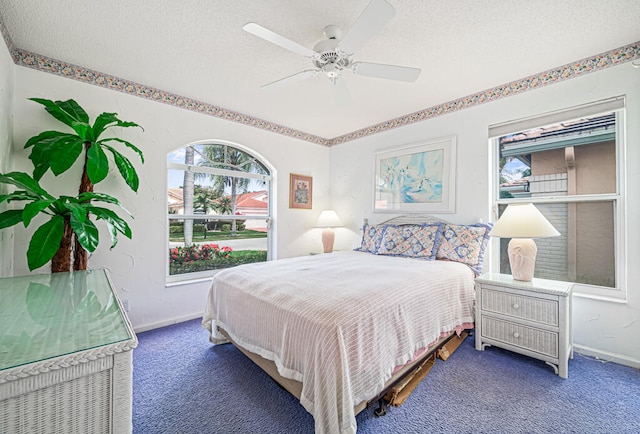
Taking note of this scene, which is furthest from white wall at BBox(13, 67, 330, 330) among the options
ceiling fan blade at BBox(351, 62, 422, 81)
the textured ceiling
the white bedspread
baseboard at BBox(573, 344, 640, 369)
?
baseboard at BBox(573, 344, 640, 369)

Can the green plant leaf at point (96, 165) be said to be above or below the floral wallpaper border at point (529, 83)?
below

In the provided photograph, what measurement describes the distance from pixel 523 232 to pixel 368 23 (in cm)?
190

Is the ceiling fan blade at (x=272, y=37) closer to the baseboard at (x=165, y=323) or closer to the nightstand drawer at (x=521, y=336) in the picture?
the nightstand drawer at (x=521, y=336)

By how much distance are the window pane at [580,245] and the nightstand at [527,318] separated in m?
0.41

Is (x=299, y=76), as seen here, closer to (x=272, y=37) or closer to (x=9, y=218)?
(x=272, y=37)

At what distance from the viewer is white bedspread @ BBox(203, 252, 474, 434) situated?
129 cm

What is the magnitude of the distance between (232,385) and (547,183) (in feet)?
10.6

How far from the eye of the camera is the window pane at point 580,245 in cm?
230

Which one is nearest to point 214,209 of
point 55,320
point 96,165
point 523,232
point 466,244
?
point 96,165

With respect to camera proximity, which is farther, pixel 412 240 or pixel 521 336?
pixel 412 240

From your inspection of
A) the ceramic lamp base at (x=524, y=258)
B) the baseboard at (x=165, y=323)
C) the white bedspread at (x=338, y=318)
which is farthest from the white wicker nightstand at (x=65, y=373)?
the ceramic lamp base at (x=524, y=258)

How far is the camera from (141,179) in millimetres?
2775

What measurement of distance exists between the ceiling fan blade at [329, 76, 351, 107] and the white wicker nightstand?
2.06 m

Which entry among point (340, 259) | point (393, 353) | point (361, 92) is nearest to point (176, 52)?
point (361, 92)
